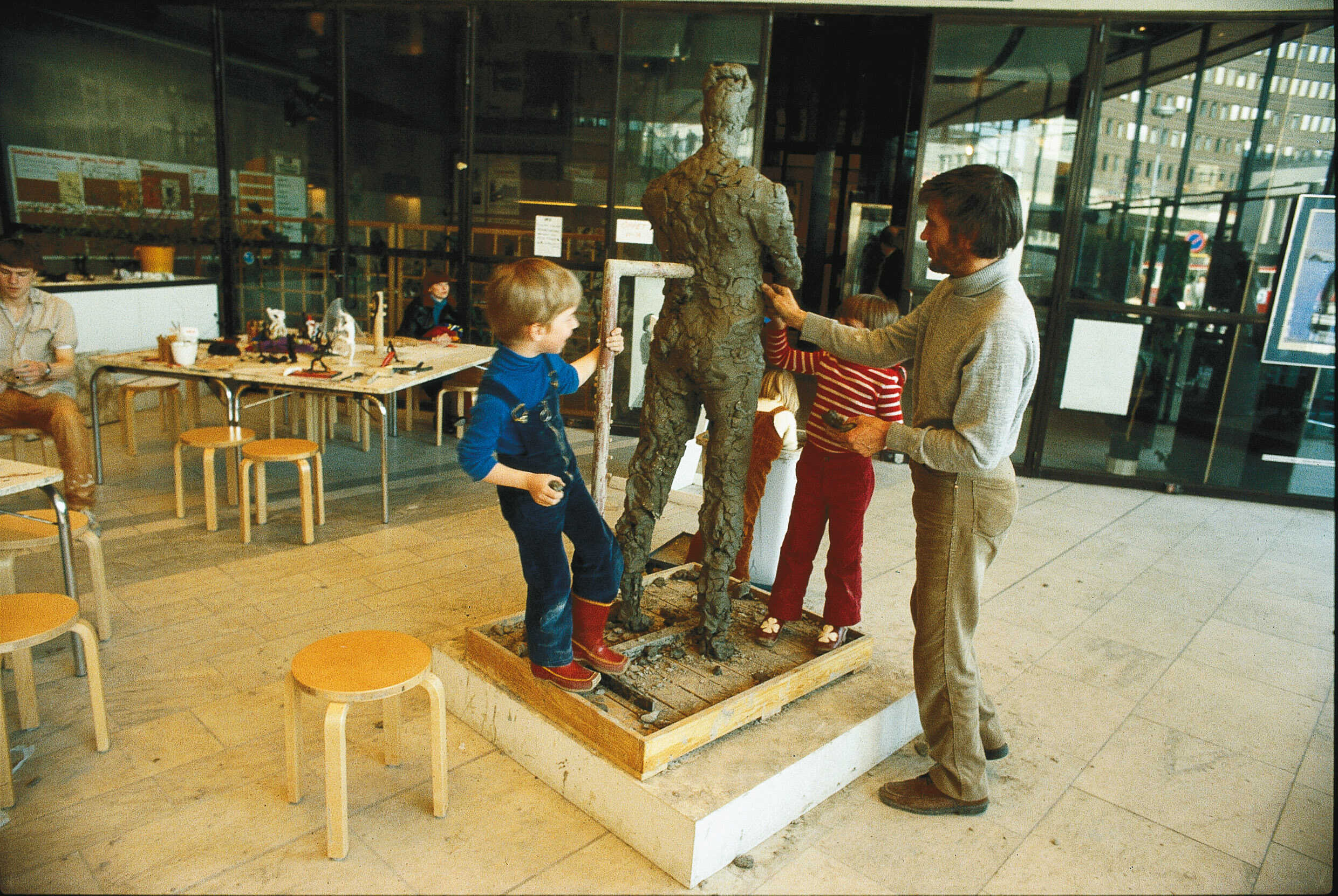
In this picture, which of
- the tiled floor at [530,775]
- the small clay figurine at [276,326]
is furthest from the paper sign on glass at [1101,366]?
the small clay figurine at [276,326]

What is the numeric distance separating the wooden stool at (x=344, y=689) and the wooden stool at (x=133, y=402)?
410cm

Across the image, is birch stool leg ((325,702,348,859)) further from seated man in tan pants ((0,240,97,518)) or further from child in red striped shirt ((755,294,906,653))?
seated man in tan pants ((0,240,97,518))

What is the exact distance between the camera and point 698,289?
2799 millimetres

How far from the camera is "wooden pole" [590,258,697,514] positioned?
2408 millimetres

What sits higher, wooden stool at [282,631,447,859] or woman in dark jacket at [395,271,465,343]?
woman in dark jacket at [395,271,465,343]

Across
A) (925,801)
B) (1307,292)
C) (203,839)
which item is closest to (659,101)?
(1307,292)

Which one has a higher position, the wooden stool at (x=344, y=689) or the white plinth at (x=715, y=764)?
the wooden stool at (x=344, y=689)

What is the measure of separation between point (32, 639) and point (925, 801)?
2.58 meters

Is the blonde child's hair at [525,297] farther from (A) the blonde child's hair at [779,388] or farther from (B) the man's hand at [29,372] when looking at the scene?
(B) the man's hand at [29,372]

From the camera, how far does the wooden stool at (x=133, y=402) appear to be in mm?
5656

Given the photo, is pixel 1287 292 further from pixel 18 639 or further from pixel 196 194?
pixel 196 194

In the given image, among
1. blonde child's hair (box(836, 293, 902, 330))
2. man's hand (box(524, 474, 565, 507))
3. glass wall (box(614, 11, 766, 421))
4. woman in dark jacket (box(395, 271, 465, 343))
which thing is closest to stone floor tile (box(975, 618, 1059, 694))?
blonde child's hair (box(836, 293, 902, 330))

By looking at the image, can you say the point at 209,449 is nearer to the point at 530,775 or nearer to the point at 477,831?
the point at 530,775

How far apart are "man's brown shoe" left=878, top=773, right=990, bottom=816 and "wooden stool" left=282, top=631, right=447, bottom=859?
1335 millimetres
